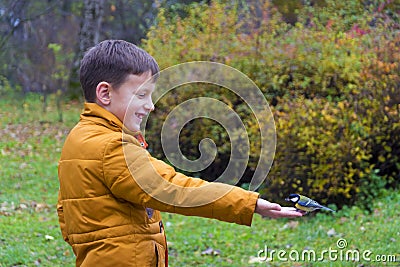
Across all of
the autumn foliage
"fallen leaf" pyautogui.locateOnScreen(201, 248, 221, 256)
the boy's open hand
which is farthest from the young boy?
the autumn foliage

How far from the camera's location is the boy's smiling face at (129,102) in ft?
8.01

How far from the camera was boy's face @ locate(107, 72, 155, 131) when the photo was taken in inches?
96.1

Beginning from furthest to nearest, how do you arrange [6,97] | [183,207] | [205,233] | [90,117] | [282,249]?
1. [6,97]
2. [205,233]
3. [282,249]
4. [90,117]
5. [183,207]

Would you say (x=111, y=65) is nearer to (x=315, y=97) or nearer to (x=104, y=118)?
(x=104, y=118)

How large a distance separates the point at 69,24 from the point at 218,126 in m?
12.0

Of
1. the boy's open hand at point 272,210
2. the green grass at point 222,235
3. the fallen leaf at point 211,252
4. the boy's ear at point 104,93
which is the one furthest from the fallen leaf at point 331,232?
the boy's ear at point 104,93

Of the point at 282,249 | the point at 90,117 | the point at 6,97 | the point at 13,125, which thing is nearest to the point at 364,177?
the point at 282,249

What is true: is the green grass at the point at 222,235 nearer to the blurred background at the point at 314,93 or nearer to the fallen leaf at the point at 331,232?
the fallen leaf at the point at 331,232

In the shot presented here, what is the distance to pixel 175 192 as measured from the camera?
2221 millimetres

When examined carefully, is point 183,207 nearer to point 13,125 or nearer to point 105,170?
point 105,170

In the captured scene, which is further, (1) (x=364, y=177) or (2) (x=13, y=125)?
(2) (x=13, y=125)

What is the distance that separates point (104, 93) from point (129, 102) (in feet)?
0.34

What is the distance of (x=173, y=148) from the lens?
3.47 metres

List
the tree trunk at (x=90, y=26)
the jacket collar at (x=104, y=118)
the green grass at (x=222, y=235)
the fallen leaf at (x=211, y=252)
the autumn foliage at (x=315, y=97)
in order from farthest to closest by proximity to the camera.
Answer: the tree trunk at (x=90, y=26)
the autumn foliage at (x=315, y=97)
the fallen leaf at (x=211, y=252)
the green grass at (x=222, y=235)
the jacket collar at (x=104, y=118)
